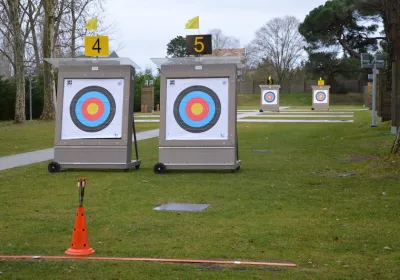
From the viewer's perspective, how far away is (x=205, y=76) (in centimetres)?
1357

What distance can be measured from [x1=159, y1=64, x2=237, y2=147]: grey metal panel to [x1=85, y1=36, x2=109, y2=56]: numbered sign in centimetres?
128

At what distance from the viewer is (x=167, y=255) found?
6547 millimetres

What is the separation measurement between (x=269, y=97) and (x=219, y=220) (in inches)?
1741

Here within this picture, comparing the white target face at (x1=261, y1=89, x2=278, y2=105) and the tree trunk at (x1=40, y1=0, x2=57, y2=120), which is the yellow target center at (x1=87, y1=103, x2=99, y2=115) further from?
the white target face at (x1=261, y1=89, x2=278, y2=105)

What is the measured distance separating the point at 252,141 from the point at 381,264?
1555cm

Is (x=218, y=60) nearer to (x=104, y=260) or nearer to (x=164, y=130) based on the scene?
(x=164, y=130)

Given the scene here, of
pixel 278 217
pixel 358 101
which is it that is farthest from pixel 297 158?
pixel 358 101

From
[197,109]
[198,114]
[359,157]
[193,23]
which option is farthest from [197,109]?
[359,157]

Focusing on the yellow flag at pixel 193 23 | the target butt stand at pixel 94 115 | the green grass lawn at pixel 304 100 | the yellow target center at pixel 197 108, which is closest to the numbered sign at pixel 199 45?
the yellow flag at pixel 193 23

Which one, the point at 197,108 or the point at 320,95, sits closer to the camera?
the point at 197,108

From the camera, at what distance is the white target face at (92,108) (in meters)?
13.8

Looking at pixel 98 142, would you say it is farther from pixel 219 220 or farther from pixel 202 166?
pixel 219 220

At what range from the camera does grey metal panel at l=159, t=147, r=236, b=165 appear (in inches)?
519

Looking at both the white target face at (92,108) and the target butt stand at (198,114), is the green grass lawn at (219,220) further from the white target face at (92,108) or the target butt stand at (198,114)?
the white target face at (92,108)
